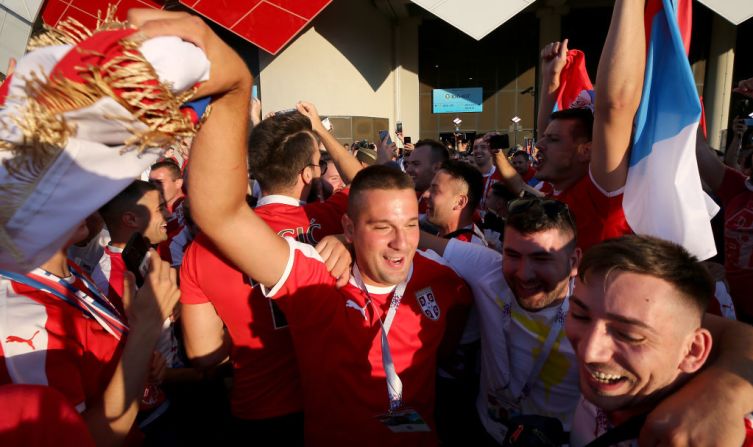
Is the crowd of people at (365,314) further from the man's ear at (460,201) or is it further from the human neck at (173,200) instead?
the human neck at (173,200)

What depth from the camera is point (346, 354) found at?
72.1 inches

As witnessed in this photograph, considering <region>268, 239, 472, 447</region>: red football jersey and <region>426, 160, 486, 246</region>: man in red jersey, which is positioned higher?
<region>426, 160, 486, 246</region>: man in red jersey

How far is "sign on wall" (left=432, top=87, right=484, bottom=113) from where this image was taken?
65.2 ft

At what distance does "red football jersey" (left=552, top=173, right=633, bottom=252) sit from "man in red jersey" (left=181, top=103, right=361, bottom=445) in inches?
55.2

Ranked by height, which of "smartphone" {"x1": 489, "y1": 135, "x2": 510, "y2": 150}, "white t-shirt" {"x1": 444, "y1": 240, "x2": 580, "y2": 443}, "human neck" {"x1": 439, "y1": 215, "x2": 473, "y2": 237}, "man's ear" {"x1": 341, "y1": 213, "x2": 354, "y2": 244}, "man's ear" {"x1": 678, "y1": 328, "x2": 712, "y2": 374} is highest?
"smartphone" {"x1": 489, "y1": 135, "x2": 510, "y2": 150}

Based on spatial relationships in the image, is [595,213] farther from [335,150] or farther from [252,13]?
[252,13]

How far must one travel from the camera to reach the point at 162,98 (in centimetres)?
82

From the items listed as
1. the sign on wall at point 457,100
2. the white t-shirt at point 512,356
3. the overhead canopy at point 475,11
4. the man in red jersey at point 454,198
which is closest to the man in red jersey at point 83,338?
the white t-shirt at point 512,356

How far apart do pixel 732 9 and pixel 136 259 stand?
18.5 meters

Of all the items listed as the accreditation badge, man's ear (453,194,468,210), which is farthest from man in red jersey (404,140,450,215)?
the accreditation badge

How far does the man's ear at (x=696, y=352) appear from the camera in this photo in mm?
1259

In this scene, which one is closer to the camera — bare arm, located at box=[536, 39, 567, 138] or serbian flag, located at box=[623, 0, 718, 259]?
serbian flag, located at box=[623, 0, 718, 259]

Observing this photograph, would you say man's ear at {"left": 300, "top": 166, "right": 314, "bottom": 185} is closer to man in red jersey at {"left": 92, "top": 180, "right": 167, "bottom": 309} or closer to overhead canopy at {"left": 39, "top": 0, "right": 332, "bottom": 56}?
man in red jersey at {"left": 92, "top": 180, "right": 167, "bottom": 309}

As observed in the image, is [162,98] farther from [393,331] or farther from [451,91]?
[451,91]
